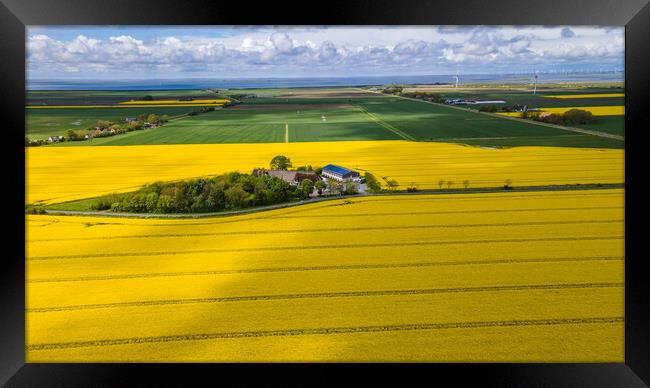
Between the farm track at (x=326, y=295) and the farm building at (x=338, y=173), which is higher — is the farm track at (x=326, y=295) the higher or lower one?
the lower one

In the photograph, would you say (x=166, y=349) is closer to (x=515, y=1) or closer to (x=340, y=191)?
(x=515, y=1)

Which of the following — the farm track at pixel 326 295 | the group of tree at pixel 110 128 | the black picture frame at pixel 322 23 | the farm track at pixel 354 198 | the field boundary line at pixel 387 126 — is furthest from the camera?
the field boundary line at pixel 387 126

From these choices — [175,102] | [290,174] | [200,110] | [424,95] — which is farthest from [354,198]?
[175,102]

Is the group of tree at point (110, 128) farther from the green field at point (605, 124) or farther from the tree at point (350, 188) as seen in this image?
the green field at point (605, 124)

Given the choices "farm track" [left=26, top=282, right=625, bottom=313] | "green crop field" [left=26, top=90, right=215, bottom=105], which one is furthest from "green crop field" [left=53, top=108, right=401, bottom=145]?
"farm track" [left=26, top=282, right=625, bottom=313]

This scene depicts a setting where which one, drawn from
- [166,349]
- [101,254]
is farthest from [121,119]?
[166,349]

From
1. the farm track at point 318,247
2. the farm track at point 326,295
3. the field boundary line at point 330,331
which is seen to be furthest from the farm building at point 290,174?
the field boundary line at point 330,331
